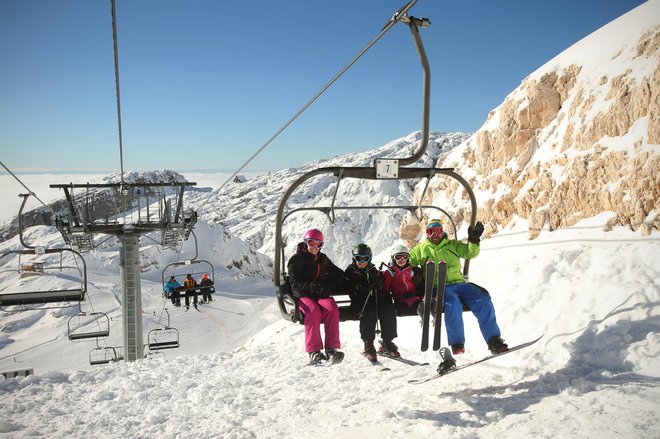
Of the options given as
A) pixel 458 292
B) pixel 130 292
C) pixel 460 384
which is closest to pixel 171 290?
pixel 130 292

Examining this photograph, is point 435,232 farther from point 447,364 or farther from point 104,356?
point 104,356

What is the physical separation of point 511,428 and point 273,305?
2374 cm

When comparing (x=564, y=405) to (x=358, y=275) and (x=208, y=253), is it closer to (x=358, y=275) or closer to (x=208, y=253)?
(x=358, y=275)

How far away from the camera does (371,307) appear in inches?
201

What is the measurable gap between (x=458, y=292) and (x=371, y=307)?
3.41ft

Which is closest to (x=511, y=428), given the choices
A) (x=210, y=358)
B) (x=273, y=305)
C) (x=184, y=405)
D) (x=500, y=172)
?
(x=184, y=405)

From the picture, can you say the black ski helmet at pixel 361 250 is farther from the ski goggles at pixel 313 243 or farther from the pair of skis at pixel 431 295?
the pair of skis at pixel 431 295

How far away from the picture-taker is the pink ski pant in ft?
16.1

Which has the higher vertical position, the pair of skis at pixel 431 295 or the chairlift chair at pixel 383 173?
the chairlift chair at pixel 383 173

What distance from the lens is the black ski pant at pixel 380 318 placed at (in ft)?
16.7

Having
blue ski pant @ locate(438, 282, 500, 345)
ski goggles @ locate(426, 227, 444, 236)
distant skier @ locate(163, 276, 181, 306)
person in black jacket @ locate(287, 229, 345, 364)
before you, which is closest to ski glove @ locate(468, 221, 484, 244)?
ski goggles @ locate(426, 227, 444, 236)

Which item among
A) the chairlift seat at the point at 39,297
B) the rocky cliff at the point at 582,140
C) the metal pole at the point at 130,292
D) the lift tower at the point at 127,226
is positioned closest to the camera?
the rocky cliff at the point at 582,140

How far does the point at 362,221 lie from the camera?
11175 cm

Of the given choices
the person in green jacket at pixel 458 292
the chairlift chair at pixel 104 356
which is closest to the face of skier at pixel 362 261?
the person in green jacket at pixel 458 292
